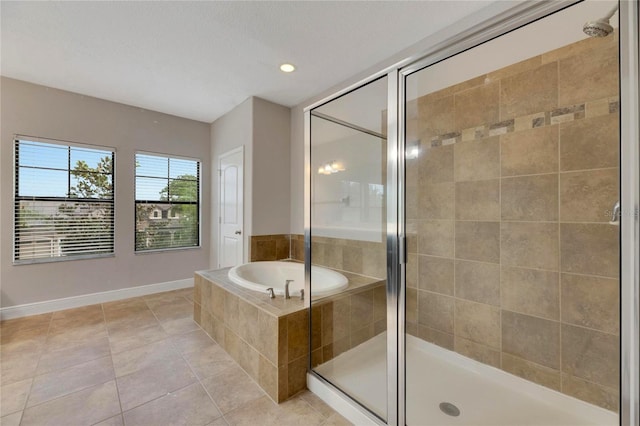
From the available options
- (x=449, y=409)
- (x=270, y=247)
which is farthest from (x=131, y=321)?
(x=449, y=409)

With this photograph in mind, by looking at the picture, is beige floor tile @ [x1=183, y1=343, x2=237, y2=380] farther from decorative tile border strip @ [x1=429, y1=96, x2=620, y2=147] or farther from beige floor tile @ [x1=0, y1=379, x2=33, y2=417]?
decorative tile border strip @ [x1=429, y1=96, x2=620, y2=147]

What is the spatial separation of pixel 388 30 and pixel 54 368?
3699 millimetres

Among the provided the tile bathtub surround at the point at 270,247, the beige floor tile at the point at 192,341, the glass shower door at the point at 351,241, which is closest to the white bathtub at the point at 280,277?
the glass shower door at the point at 351,241

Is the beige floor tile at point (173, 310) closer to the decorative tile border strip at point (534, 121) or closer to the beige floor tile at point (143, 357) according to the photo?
the beige floor tile at point (143, 357)

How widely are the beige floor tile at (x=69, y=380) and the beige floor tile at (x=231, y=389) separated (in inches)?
30.0

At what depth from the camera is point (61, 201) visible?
3240mm

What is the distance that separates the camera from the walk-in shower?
1467mm

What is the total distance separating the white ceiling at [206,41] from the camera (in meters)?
1.93

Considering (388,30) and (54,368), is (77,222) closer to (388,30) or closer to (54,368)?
(54,368)

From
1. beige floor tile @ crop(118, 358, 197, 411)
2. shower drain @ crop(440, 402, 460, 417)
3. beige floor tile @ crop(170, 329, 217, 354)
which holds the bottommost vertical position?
shower drain @ crop(440, 402, 460, 417)

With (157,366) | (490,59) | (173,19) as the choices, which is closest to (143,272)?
(157,366)

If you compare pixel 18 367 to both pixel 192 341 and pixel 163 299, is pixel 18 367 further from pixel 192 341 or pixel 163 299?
pixel 163 299

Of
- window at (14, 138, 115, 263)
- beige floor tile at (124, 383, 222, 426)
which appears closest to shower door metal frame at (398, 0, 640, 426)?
beige floor tile at (124, 383, 222, 426)

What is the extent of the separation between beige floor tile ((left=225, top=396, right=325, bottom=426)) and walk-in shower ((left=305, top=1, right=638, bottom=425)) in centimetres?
21
